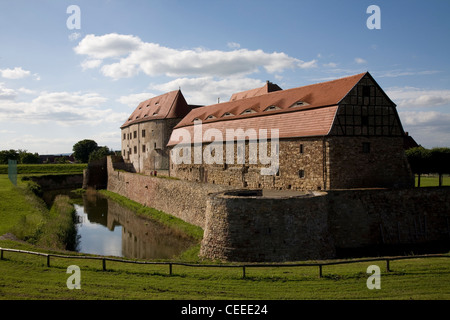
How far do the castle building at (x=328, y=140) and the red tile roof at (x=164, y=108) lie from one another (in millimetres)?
21955

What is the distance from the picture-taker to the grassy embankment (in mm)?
10023

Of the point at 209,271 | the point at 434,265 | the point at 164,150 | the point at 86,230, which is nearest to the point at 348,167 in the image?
the point at 434,265

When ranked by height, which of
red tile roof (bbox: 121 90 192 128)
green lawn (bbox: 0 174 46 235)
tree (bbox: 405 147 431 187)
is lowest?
green lawn (bbox: 0 174 46 235)

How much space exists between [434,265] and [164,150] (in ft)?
130

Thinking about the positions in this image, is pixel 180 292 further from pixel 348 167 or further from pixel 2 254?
pixel 348 167

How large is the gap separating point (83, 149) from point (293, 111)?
284 feet

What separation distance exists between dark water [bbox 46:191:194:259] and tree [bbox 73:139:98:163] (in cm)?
6572

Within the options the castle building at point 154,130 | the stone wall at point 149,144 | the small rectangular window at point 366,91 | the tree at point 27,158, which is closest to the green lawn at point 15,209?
the castle building at point 154,130

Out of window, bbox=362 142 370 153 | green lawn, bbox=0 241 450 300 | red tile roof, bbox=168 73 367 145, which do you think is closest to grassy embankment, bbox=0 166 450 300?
green lawn, bbox=0 241 450 300

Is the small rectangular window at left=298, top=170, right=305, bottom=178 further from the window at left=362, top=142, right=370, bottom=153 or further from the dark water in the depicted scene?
the dark water

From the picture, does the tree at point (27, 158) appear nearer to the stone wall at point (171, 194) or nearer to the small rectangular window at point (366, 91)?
the stone wall at point (171, 194)

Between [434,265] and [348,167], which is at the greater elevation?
[348,167]

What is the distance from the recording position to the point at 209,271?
12.7m

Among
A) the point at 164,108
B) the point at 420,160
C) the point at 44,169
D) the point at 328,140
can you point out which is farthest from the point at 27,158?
the point at 420,160
